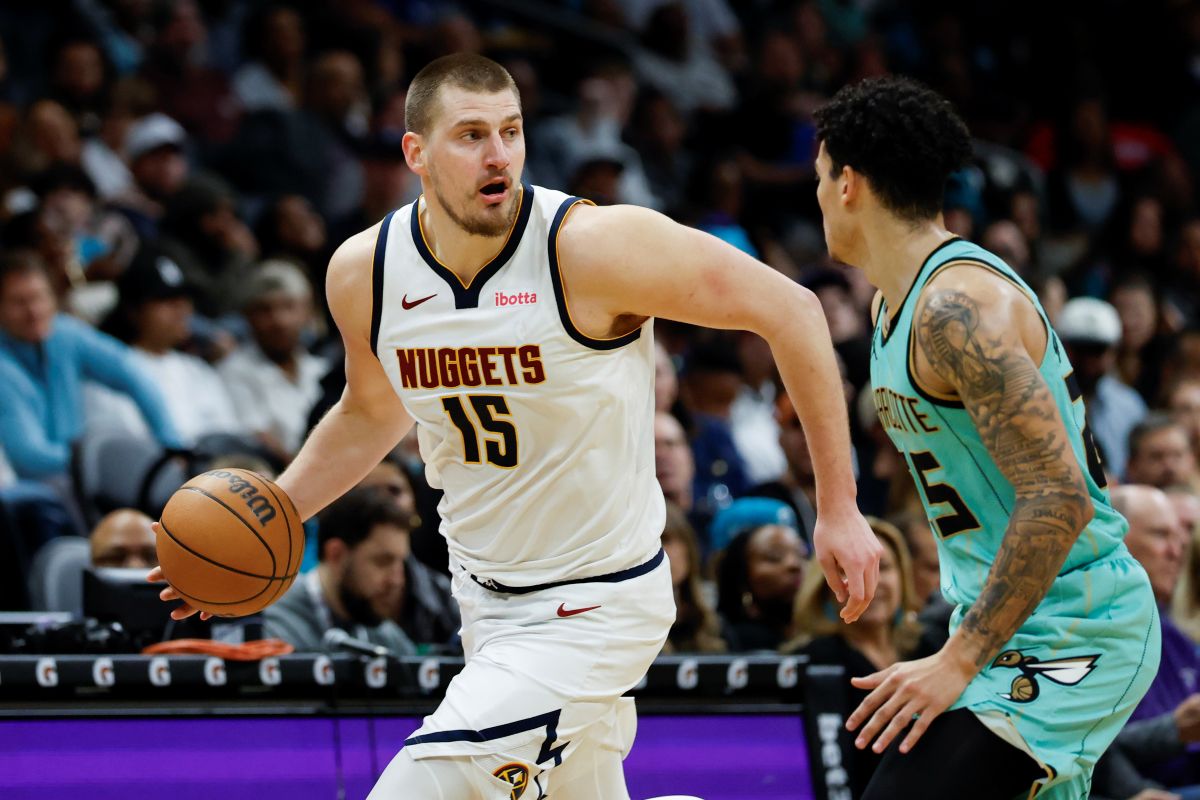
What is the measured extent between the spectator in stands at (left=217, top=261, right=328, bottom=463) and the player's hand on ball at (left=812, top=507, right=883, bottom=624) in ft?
19.2

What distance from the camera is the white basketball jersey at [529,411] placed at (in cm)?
423

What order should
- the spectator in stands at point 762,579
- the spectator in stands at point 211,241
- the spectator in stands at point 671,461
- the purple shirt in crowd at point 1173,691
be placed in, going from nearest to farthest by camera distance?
the purple shirt in crowd at point 1173,691 < the spectator in stands at point 762,579 < the spectator in stands at point 671,461 < the spectator in stands at point 211,241

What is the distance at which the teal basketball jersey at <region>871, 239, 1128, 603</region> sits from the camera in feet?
13.2

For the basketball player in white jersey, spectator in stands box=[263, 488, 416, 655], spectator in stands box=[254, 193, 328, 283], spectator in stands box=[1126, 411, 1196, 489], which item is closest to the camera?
the basketball player in white jersey

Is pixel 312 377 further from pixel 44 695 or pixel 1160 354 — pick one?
pixel 1160 354

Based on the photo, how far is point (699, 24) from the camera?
16344mm

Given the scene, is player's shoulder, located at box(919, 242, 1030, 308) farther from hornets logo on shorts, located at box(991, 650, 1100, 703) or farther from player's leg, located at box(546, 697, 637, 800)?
player's leg, located at box(546, 697, 637, 800)

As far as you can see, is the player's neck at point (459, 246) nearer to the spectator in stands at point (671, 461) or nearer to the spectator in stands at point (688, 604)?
the spectator in stands at point (688, 604)

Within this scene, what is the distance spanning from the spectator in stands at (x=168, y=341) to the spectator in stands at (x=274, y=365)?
131 millimetres

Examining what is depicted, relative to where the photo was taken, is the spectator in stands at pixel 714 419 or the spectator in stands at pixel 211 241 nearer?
the spectator in stands at pixel 714 419

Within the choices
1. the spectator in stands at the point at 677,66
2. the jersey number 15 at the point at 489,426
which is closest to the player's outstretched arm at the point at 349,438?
the jersey number 15 at the point at 489,426

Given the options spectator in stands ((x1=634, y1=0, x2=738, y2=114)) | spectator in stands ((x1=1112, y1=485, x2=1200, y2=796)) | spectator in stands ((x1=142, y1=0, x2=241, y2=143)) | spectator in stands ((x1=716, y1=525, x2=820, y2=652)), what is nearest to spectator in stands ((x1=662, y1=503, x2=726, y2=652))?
spectator in stands ((x1=716, y1=525, x2=820, y2=652))

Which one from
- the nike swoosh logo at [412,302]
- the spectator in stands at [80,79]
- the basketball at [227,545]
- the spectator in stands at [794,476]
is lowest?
the spectator in stands at [794,476]

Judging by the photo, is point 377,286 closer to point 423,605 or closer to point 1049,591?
point 1049,591
